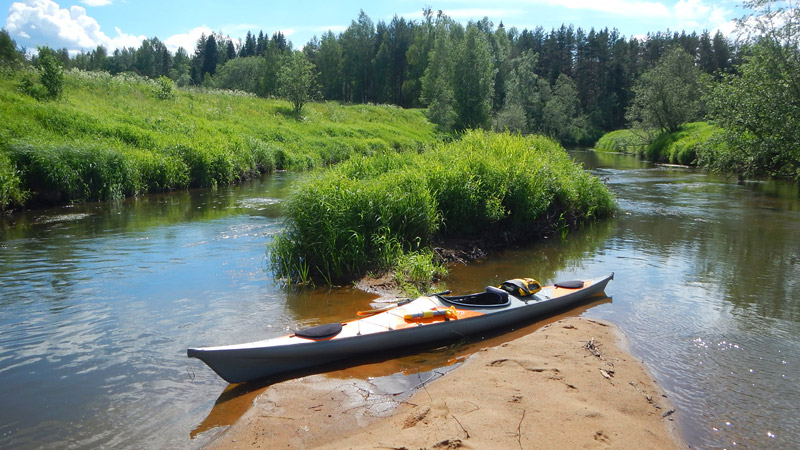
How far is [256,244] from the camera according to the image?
10664 millimetres

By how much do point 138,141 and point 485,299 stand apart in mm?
15504

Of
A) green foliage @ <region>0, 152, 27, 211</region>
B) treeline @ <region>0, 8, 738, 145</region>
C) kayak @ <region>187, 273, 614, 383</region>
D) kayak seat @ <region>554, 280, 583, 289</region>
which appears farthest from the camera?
treeline @ <region>0, 8, 738, 145</region>

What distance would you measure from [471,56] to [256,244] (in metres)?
30.0

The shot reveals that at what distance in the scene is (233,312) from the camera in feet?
22.9

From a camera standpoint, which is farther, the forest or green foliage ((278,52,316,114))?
green foliage ((278,52,316,114))

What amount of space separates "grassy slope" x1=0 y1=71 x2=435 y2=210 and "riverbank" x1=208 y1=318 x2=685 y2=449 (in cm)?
799

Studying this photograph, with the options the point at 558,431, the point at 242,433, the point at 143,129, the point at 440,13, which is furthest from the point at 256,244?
the point at 440,13

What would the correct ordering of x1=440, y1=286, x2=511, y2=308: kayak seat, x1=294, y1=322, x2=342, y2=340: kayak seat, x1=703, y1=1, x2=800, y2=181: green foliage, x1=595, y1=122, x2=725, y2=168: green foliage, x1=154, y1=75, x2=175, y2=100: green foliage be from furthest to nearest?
x1=154, y1=75, x2=175, y2=100: green foliage → x1=595, y1=122, x2=725, y2=168: green foliage → x1=703, y1=1, x2=800, y2=181: green foliage → x1=440, y1=286, x2=511, y2=308: kayak seat → x1=294, y1=322, x2=342, y2=340: kayak seat

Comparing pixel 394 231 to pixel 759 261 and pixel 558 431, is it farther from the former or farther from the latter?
pixel 759 261

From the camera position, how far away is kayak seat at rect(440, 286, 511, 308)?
6.43m

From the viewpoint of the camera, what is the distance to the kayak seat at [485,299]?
6434 mm

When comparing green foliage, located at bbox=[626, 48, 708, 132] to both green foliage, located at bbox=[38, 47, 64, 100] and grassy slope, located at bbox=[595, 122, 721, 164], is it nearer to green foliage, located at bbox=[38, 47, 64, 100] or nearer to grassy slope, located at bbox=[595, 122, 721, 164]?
grassy slope, located at bbox=[595, 122, 721, 164]

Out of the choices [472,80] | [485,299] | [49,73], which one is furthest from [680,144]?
[49,73]

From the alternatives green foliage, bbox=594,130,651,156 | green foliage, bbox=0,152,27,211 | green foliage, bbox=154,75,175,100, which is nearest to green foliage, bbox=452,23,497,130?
green foliage, bbox=594,130,651,156
